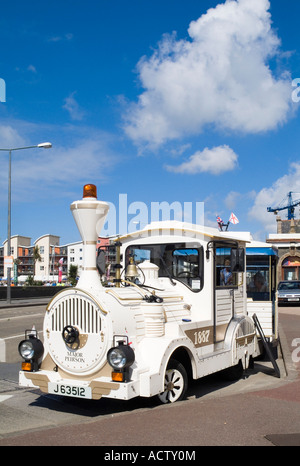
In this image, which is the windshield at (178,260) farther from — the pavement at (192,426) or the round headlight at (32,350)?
the round headlight at (32,350)

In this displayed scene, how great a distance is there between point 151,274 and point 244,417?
2.64 m

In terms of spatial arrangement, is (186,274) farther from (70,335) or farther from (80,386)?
(80,386)

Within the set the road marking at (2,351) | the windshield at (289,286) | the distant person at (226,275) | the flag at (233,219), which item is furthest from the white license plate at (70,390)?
the windshield at (289,286)

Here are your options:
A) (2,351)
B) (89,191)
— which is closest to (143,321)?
(89,191)

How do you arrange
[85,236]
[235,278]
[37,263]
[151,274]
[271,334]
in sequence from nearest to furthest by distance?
1. [85,236]
2. [151,274]
3. [235,278]
4. [271,334]
5. [37,263]

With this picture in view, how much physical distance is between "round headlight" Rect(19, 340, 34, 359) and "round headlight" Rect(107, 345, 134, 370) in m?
1.29

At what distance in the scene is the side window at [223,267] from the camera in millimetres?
7640

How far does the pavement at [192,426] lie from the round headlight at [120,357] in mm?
573

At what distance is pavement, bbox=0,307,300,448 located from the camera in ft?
15.2

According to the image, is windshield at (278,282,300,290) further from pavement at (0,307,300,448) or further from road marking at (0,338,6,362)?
pavement at (0,307,300,448)

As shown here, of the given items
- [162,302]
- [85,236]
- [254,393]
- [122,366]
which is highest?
[85,236]

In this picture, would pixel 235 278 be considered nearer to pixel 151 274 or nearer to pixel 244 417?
pixel 151 274
